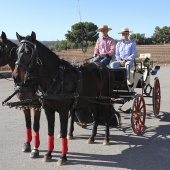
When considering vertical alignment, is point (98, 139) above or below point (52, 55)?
below

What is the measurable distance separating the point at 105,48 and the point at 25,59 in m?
3.15

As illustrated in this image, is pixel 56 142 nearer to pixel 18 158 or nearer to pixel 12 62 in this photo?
pixel 18 158

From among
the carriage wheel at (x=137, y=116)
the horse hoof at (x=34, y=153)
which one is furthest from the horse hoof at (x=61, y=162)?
the carriage wheel at (x=137, y=116)

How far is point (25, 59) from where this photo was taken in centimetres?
447

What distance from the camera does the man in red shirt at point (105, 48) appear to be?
714 cm

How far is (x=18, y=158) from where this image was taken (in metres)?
5.16

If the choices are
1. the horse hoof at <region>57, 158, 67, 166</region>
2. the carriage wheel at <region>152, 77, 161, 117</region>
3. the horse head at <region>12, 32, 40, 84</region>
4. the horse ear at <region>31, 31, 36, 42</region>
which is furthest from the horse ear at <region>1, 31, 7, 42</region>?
the carriage wheel at <region>152, 77, 161, 117</region>

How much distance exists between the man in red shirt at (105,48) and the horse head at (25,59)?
2.71 metres

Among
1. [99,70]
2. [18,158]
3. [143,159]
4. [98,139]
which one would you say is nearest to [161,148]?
[143,159]

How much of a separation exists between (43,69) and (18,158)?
1626mm

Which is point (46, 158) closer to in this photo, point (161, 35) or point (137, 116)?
point (137, 116)

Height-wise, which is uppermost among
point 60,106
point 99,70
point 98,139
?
point 99,70

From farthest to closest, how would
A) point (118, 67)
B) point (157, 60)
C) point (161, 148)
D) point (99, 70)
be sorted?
point (157, 60) → point (118, 67) → point (99, 70) → point (161, 148)

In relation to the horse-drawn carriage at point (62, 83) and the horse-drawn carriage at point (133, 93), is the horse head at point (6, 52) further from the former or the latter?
the horse-drawn carriage at point (133, 93)
